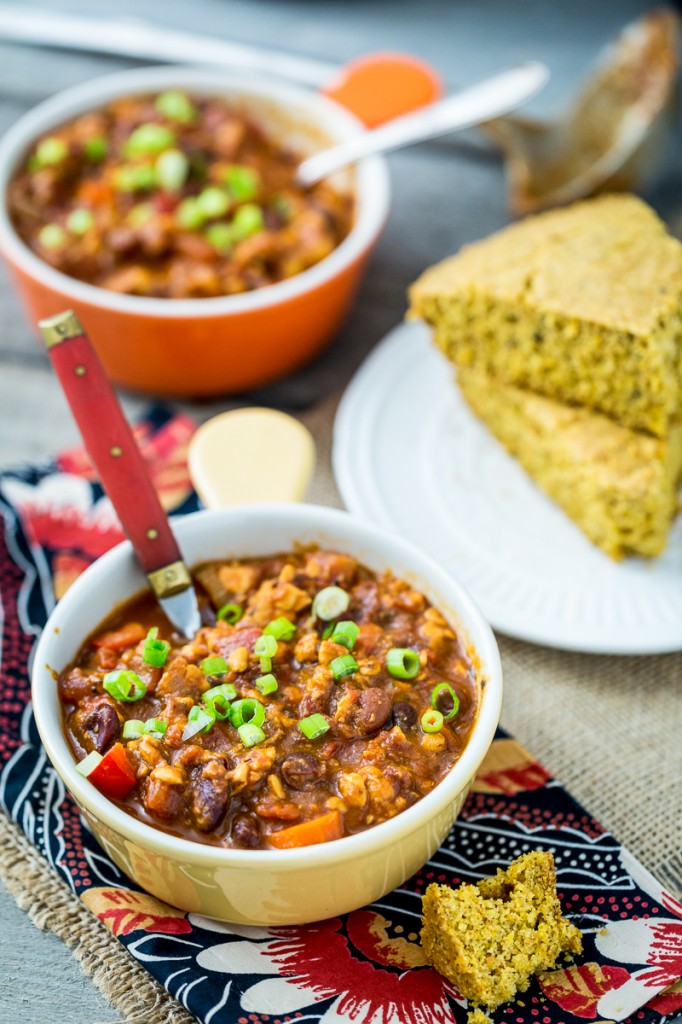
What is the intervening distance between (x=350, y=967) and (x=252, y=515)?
3.58 feet

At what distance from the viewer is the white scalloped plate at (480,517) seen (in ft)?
10.2

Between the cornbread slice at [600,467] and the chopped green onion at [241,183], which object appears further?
the chopped green onion at [241,183]

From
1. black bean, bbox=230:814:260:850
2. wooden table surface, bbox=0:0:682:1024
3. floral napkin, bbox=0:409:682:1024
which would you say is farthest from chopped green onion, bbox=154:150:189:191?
black bean, bbox=230:814:260:850

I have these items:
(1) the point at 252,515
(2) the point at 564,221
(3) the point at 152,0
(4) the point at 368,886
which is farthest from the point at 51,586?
(3) the point at 152,0

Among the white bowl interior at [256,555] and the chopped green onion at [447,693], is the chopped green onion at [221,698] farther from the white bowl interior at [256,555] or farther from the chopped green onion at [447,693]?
the chopped green onion at [447,693]

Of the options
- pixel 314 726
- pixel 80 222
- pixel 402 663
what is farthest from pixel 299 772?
pixel 80 222

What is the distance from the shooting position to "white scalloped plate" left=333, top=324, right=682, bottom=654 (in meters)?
3.10

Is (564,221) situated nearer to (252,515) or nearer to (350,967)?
(252,515)

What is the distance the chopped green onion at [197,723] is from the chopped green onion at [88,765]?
19cm

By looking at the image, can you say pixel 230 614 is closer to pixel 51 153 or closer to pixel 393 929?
pixel 393 929

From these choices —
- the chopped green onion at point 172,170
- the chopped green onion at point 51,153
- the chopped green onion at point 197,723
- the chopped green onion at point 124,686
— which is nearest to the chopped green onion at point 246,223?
the chopped green onion at point 172,170

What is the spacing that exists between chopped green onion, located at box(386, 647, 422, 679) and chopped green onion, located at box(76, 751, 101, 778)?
668mm

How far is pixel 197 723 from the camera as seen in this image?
2312mm

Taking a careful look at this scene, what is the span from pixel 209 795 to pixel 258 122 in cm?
315
